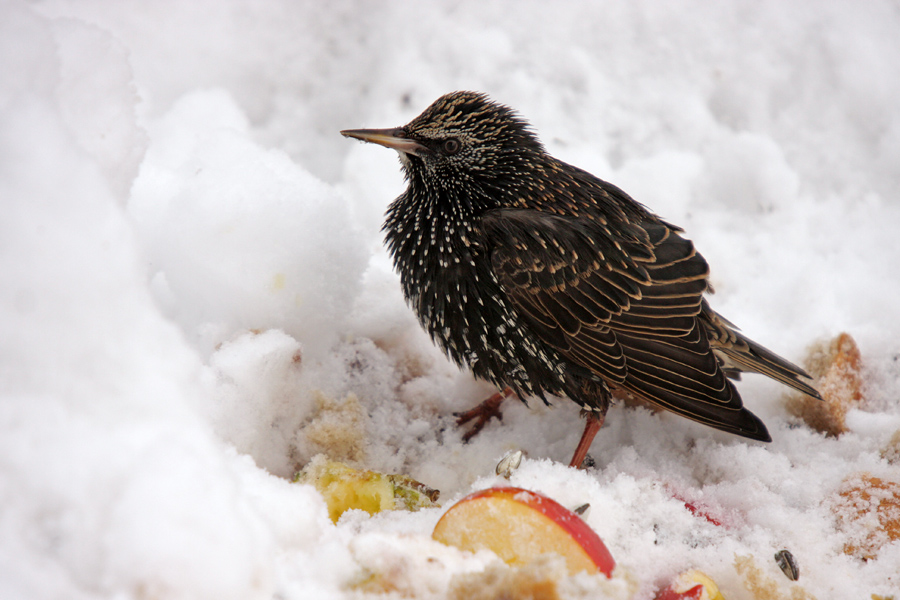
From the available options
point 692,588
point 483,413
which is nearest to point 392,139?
point 483,413

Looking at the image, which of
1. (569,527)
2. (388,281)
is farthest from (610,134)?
(569,527)

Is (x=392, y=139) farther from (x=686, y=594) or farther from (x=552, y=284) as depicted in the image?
(x=686, y=594)

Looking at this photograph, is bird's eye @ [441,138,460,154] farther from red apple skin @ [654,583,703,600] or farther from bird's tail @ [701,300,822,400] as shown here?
red apple skin @ [654,583,703,600]

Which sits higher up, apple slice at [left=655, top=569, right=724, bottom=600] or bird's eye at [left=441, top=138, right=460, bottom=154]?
bird's eye at [left=441, top=138, right=460, bottom=154]

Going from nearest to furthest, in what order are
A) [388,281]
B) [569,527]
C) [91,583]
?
[91,583] < [569,527] < [388,281]

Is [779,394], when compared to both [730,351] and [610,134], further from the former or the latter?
[610,134]

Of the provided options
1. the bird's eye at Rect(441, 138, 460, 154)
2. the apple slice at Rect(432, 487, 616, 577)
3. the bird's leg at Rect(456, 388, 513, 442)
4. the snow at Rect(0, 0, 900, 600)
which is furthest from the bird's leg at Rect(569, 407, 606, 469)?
the bird's eye at Rect(441, 138, 460, 154)

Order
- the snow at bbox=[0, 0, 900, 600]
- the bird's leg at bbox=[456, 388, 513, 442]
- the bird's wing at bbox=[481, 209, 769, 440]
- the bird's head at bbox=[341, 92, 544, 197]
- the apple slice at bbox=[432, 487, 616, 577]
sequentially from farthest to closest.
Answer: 1. the bird's leg at bbox=[456, 388, 513, 442]
2. the bird's head at bbox=[341, 92, 544, 197]
3. the bird's wing at bbox=[481, 209, 769, 440]
4. the apple slice at bbox=[432, 487, 616, 577]
5. the snow at bbox=[0, 0, 900, 600]
